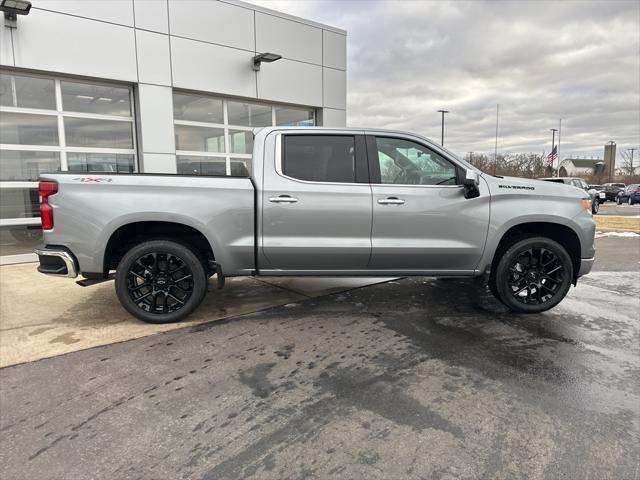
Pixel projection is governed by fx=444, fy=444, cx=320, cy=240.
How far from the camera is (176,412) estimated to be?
2941 mm

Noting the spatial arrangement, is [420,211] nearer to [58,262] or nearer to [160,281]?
[160,281]

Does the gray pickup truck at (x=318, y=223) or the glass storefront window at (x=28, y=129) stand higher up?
the glass storefront window at (x=28, y=129)

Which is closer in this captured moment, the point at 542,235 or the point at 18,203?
the point at 542,235

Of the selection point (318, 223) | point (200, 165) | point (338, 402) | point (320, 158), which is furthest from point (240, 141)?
point (338, 402)

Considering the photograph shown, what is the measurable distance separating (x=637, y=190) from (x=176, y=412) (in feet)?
129

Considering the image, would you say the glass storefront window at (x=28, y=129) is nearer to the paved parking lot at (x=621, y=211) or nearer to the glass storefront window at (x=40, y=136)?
the glass storefront window at (x=40, y=136)

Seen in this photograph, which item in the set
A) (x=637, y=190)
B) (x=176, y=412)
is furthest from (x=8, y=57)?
(x=637, y=190)

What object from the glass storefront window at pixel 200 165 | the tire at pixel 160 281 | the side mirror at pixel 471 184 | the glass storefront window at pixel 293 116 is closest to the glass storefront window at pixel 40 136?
the glass storefront window at pixel 200 165

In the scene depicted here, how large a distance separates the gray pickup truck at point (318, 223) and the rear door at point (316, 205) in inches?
0.4

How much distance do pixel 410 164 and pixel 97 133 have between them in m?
7.04

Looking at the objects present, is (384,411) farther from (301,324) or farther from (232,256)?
(232,256)

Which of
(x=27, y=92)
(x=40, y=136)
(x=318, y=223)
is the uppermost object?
(x=27, y=92)

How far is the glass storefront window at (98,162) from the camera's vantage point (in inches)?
345

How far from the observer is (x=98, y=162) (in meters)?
9.04
